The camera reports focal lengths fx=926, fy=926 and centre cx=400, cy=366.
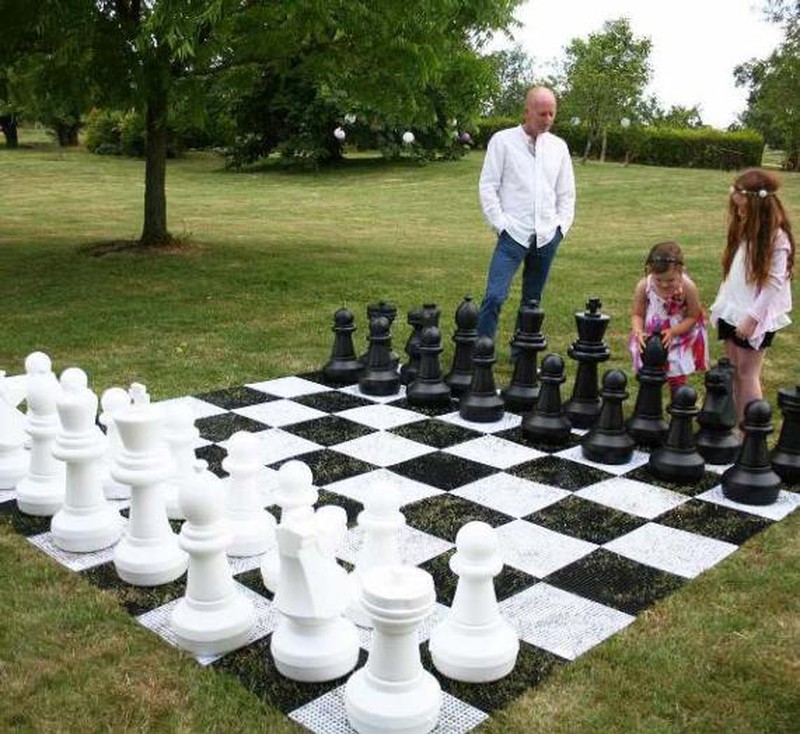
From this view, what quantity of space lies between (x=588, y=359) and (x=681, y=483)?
29.2 inches

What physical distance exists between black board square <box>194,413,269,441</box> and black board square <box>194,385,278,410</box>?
158 millimetres

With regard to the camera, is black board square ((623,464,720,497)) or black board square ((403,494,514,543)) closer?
black board square ((403,494,514,543))

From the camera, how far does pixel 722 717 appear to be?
2062mm

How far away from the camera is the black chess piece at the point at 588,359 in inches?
155

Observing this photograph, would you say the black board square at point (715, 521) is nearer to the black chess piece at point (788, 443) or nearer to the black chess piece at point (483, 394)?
the black chess piece at point (788, 443)

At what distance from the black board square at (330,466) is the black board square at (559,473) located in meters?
0.59

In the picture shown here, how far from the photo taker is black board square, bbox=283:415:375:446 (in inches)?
153

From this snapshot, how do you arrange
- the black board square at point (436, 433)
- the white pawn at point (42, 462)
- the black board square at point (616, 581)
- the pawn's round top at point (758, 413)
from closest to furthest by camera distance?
the black board square at point (616, 581) < the white pawn at point (42, 462) < the pawn's round top at point (758, 413) < the black board square at point (436, 433)


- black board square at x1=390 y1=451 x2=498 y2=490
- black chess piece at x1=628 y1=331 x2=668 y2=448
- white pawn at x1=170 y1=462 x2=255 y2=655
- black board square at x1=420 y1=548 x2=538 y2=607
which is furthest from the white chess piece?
black chess piece at x1=628 y1=331 x2=668 y2=448

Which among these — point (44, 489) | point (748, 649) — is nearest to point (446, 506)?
point (748, 649)

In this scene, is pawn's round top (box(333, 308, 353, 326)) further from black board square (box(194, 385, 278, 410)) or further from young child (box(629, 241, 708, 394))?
young child (box(629, 241, 708, 394))

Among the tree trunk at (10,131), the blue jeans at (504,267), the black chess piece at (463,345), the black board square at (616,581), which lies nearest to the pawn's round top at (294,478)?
the black board square at (616,581)

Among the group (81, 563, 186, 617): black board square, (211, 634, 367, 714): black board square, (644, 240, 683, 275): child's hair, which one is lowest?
(81, 563, 186, 617): black board square

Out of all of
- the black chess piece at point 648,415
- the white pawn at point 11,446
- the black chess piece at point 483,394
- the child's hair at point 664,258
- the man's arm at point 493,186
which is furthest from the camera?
the man's arm at point 493,186
